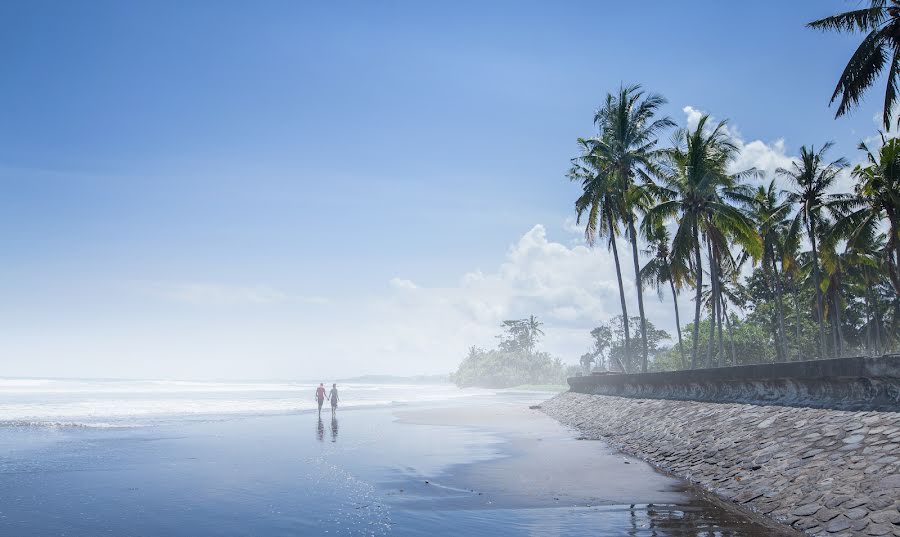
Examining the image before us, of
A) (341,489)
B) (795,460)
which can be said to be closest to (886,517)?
(795,460)

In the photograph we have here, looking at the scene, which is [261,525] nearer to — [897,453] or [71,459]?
[897,453]

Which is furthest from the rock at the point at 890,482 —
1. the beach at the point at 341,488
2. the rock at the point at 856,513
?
the beach at the point at 341,488

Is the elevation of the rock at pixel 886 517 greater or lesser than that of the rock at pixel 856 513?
greater

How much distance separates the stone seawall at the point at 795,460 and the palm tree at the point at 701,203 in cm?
1312

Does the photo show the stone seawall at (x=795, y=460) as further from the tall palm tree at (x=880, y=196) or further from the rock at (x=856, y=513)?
the tall palm tree at (x=880, y=196)

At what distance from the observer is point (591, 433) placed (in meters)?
22.0

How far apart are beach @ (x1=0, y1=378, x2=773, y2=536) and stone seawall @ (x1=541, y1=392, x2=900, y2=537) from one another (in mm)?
702

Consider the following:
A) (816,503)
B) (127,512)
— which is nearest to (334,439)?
(127,512)

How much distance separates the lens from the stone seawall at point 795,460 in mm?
7680

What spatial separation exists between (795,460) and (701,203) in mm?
19688

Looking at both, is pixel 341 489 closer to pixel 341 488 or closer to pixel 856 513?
pixel 341 488

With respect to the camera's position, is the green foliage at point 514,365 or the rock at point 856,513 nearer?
the rock at point 856,513

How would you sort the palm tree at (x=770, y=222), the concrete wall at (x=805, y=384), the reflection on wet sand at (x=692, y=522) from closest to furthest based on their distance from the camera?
1. the reflection on wet sand at (x=692, y=522)
2. the concrete wall at (x=805, y=384)
3. the palm tree at (x=770, y=222)

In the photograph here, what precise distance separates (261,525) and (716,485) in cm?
810
